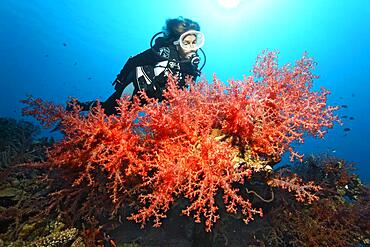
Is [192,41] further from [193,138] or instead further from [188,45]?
[193,138]

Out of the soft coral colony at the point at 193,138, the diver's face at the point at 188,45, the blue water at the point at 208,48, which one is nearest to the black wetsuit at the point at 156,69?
the diver's face at the point at 188,45

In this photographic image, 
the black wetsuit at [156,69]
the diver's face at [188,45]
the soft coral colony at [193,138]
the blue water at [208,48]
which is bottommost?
the soft coral colony at [193,138]

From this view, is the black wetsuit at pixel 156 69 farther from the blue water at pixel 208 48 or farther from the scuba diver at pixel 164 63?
the blue water at pixel 208 48

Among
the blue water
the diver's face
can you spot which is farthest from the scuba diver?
the blue water

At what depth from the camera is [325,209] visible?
190 inches

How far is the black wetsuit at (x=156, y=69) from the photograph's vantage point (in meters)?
6.03

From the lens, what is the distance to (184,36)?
621 cm

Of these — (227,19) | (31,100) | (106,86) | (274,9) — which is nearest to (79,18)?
(106,86)

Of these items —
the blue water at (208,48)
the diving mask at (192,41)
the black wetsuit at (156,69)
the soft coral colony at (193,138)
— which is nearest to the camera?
the soft coral colony at (193,138)

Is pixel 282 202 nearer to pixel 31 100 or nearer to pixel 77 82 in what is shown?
pixel 31 100

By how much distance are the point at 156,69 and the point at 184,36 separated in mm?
1059

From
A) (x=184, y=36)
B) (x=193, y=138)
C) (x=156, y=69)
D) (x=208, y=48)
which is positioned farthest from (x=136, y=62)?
(x=208, y=48)

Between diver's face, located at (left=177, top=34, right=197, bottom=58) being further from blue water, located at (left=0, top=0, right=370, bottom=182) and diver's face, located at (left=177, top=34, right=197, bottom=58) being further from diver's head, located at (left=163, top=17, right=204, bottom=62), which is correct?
blue water, located at (left=0, top=0, right=370, bottom=182)

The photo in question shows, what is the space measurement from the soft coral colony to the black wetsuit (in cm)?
233
